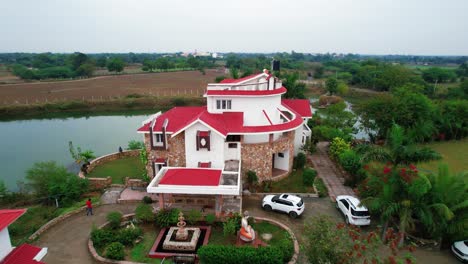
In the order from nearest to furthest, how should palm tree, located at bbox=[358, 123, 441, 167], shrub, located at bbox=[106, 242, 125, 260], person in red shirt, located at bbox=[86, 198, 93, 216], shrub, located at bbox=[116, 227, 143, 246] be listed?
shrub, located at bbox=[106, 242, 125, 260]
shrub, located at bbox=[116, 227, 143, 246]
palm tree, located at bbox=[358, 123, 441, 167]
person in red shirt, located at bbox=[86, 198, 93, 216]

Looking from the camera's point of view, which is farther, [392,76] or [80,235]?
[392,76]

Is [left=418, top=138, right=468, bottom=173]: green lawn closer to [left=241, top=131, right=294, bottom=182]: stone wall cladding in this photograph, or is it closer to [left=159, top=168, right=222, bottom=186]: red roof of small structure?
[left=241, top=131, right=294, bottom=182]: stone wall cladding

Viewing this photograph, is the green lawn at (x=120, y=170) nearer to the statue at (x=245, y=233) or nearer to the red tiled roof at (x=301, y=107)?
the statue at (x=245, y=233)

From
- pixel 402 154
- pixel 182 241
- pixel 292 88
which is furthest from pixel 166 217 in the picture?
pixel 292 88

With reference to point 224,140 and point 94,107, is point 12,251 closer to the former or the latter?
point 224,140

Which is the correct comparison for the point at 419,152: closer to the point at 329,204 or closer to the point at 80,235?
the point at 329,204

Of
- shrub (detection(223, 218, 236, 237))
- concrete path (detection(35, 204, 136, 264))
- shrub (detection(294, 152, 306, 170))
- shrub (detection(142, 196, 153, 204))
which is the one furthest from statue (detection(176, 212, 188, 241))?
shrub (detection(294, 152, 306, 170))

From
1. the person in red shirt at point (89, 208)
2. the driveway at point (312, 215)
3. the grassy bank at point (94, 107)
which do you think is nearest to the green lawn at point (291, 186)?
the driveway at point (312, 215)

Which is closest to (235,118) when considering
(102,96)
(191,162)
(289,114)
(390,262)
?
(191,162)
